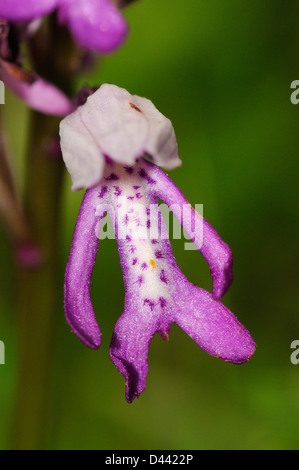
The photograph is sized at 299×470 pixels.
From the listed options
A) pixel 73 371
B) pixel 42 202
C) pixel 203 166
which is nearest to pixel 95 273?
pixel 73 371

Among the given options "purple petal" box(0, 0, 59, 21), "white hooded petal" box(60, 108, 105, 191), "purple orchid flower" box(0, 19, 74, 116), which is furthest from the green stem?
"purple petal" box(0, 0, 59, 21)

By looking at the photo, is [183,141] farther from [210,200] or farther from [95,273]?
[95,273]

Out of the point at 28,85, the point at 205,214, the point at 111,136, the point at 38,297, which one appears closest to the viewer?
the point at 111,136

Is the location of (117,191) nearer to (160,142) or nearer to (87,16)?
(160,142)

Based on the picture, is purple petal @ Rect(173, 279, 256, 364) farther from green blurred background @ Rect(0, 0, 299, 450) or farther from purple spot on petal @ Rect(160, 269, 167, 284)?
green blurred background @ Rect(0, 0, 299, 450)

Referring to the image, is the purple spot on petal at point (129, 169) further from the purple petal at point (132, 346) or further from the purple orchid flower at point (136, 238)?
the purple petal at point (132, 346)

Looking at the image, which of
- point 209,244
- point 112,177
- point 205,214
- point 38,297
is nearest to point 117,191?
point 112,177
